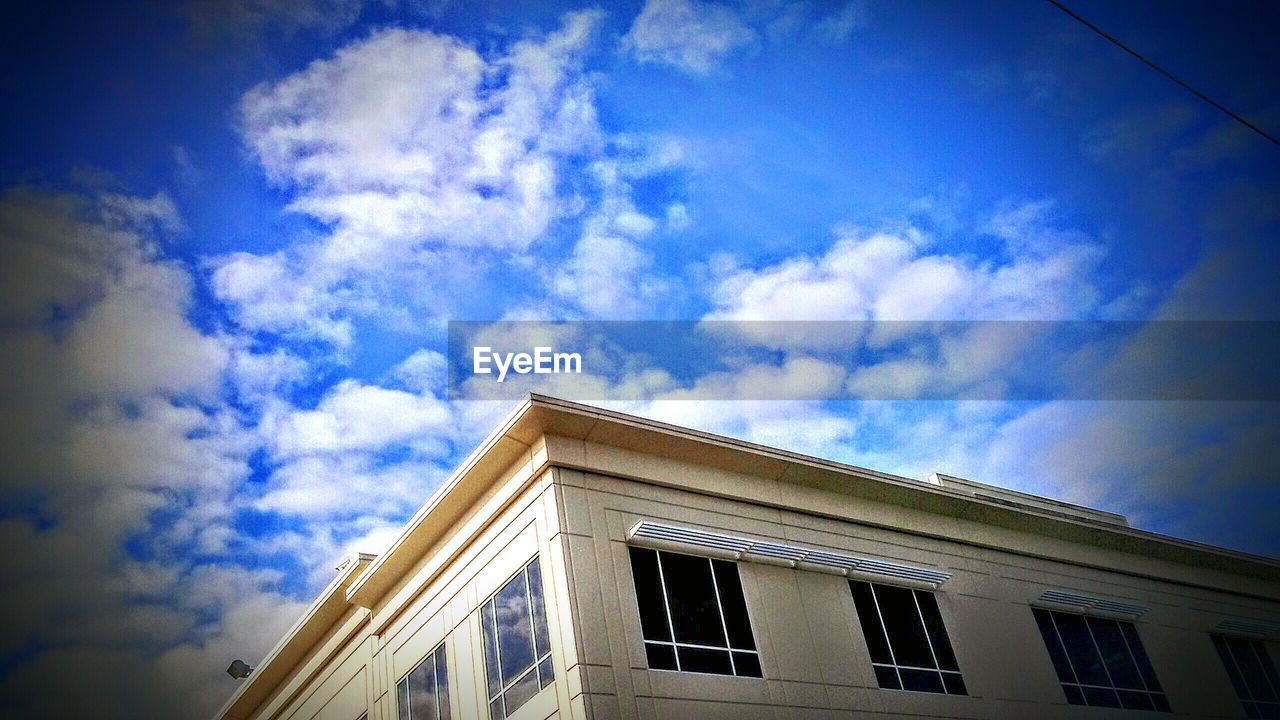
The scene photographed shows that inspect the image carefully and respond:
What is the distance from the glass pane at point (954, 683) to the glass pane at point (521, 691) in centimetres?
904

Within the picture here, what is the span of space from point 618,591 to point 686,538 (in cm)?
195

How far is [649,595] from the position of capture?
1850 centimetres

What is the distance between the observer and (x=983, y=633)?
22.6 meters

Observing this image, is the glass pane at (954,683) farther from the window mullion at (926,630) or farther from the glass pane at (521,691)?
the glass pane at (521,691)

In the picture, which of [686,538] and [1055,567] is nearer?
[686,538]

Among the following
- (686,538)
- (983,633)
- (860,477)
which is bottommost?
A: (983,633)

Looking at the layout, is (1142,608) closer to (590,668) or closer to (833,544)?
(833,544)

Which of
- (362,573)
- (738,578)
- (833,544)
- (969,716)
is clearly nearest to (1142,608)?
(969,716)

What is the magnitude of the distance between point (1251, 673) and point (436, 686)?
22291mm

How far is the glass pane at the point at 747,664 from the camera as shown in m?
A: 18.5

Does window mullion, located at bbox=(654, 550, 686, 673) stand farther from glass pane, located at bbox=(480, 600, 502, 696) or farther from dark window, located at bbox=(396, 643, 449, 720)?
dark window, located at bbox=(396, 643, 449, 720)

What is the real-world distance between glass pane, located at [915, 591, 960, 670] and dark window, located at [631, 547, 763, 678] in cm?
505

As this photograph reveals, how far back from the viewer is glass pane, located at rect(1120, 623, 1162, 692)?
82.0 ft

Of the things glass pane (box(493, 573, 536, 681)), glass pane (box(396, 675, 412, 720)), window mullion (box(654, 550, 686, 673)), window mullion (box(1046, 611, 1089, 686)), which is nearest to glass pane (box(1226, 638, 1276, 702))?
window mullion (box(1046, 611, 1089, 686))
